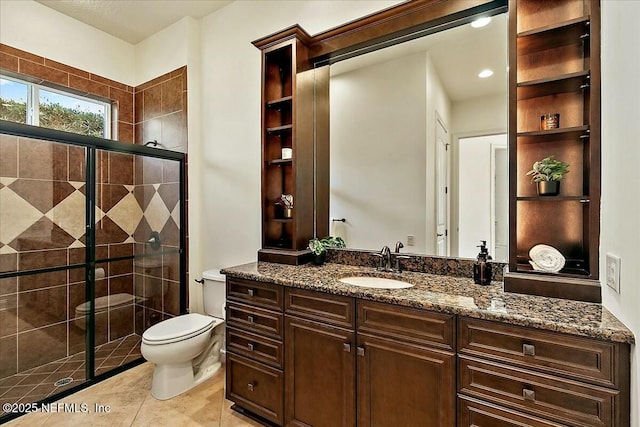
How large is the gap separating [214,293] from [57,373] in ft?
4.08

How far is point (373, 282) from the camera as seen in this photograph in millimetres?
1827

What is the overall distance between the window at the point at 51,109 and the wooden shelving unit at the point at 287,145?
2.04 m

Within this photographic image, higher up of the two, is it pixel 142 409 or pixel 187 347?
pixel 187 347

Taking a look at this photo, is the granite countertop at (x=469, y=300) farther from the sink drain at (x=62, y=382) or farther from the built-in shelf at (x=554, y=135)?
the sink drain at (x=62, y=382)

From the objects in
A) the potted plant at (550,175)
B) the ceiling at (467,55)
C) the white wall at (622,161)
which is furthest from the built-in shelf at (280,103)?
the white wall at (622,161)

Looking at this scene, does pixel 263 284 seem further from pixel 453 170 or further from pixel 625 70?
pixel 625 70

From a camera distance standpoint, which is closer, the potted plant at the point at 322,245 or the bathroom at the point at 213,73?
the potted plant at the point at 322,245

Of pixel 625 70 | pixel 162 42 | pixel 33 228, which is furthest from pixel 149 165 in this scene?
pixel 625 70

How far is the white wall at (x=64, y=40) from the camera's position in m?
2.57

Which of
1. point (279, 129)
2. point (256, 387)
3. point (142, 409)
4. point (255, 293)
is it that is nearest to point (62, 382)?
point (142, 409)

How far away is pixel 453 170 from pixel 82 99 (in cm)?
339

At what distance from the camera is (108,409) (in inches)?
81.7

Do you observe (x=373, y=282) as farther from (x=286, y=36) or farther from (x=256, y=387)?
(x=286, y=36)

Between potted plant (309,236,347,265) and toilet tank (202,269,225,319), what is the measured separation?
876 millimetres
